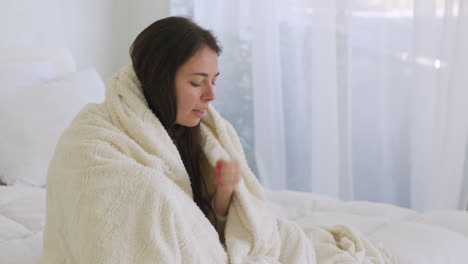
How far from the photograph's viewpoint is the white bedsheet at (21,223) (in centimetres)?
167

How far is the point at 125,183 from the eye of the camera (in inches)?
49.4

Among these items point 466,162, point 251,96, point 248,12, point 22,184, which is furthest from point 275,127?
point 22,184

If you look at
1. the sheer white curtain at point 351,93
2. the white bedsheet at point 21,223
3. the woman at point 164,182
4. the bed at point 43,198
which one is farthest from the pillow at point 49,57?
the woman at point 164,182

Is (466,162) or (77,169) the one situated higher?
(77,169)

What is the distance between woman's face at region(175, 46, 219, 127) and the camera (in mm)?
1457

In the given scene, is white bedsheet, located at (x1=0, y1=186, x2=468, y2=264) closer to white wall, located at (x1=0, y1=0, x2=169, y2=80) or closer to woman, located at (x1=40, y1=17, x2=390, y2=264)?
woman, located at (x1=40, y1=17, x2=390, y2=264)

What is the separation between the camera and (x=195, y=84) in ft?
4.82

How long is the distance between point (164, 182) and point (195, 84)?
281 mm

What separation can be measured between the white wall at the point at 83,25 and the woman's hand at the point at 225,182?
1.66 metres

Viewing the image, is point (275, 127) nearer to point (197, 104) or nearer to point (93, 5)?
point (93, 5)

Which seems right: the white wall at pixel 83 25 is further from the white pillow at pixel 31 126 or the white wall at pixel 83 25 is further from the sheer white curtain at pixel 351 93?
the white pillow at pixel 31 126

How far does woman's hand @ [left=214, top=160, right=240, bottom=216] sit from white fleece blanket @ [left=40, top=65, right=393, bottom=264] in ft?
0.08

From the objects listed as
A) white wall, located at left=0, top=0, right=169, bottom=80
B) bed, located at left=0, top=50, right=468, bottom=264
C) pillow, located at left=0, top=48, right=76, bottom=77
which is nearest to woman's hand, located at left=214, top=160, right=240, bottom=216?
bed, located at left=0, top=50, right=468, bottom=264

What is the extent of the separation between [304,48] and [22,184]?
1575 millimetres
